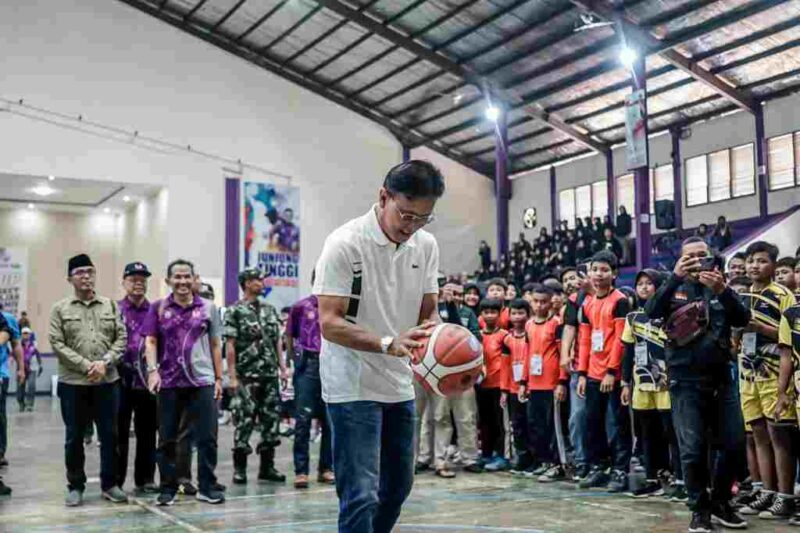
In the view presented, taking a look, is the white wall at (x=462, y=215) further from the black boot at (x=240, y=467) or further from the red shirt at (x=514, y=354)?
the black boot at (x=240, y=467)

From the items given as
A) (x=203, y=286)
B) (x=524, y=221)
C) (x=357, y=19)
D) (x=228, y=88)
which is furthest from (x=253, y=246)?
(x=203, y=286)

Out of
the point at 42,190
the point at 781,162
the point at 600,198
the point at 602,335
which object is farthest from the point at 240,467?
the point at 600,198

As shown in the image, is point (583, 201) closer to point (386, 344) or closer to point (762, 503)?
point (762, 503)

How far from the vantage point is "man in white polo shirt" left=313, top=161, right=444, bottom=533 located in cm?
326

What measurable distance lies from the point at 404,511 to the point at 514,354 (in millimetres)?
2619

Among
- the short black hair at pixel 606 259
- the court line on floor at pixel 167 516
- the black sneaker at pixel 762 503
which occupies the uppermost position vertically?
the short black hair at pixel 606 259

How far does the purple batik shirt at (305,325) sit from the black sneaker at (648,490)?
118 inches

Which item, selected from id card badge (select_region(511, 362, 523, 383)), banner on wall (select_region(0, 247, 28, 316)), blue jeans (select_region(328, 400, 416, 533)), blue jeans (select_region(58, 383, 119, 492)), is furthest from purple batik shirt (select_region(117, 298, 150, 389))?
banner on wall (select_region(0, 247, 28, 316))

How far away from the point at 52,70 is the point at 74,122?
1.45 m

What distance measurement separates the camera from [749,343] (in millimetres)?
6105

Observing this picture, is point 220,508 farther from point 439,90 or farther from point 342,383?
point 439,90

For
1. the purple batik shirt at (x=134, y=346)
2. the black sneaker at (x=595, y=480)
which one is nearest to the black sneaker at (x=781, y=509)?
the black sneaker at (x=595, y=480)

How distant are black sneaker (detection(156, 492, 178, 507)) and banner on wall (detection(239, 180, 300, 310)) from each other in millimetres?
16632

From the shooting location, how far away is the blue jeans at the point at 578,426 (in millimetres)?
7512
